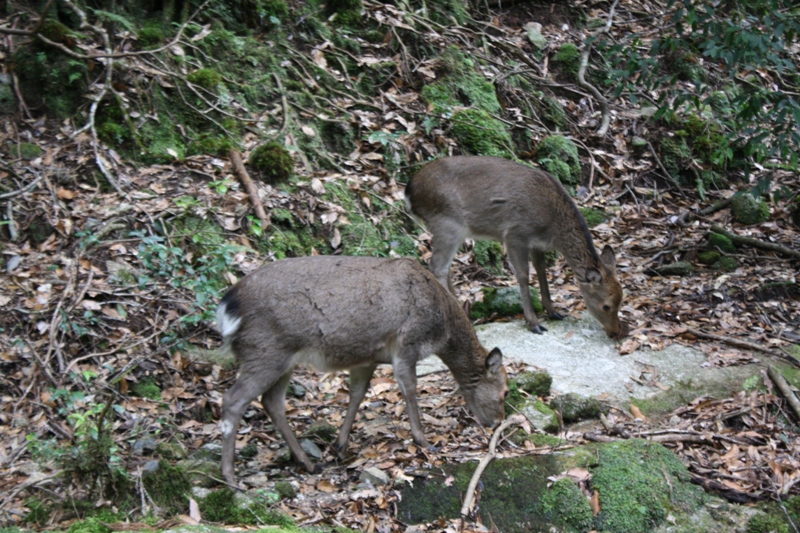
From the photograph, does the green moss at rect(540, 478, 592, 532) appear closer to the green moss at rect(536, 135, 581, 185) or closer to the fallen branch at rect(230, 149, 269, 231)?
the fallen branch at rect(230, 149, 269, 231)

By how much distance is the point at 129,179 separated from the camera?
8375mm

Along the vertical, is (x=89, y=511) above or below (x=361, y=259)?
A: below

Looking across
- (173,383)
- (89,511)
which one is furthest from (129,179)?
(89,511)

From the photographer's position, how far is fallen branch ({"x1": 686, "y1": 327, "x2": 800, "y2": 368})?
7.53 meters

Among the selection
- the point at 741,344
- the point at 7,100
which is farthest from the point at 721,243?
the point at 7,100

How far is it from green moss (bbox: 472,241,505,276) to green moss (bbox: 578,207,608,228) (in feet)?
5.20

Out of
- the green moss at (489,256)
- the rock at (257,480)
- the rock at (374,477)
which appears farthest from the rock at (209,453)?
the green moss at (489,256)

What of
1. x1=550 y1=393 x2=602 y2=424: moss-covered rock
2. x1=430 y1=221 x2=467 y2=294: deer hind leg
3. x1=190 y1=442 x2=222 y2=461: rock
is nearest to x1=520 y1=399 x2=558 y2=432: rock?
x1=550 y1=393 x2=602 y2=424: moss-covered rock

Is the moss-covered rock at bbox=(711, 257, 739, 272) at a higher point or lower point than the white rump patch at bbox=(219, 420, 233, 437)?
lower

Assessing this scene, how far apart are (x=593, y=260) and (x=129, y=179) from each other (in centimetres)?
529

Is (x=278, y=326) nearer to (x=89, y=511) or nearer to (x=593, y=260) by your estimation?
(x=89, y=511)

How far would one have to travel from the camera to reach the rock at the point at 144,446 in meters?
5.90

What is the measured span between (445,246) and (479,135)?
275cm

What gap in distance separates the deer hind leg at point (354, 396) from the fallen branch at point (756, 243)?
20.3ft
